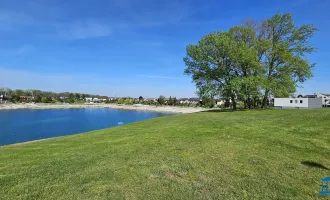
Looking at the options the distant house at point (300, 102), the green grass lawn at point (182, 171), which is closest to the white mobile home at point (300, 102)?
the distant house at point (300, 102)

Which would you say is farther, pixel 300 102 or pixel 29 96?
pixel 29 96

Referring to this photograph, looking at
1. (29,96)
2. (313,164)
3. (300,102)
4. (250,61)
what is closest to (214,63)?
(250,61)

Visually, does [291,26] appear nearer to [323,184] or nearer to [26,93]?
[323,184]

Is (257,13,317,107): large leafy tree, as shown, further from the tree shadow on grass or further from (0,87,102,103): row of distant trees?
(0,87,102,103): row of distant trees

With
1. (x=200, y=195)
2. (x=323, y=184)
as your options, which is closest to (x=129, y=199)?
(x=200, y=195)

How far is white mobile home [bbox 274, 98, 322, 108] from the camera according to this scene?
38.7m

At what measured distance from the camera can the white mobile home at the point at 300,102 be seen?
127ft

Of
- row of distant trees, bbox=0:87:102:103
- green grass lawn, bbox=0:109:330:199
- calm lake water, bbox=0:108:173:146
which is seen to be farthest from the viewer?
row of distant trees, bbox=0:87:102:103

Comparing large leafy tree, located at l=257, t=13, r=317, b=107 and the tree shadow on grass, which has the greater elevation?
large leafy tree, located at l=257, t=13, r=317, b=107

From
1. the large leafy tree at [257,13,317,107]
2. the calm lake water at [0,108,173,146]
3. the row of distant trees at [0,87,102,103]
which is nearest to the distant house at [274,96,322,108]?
the large leafy tree at [257,13,317,107]

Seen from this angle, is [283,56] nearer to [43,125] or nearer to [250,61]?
[250,61]

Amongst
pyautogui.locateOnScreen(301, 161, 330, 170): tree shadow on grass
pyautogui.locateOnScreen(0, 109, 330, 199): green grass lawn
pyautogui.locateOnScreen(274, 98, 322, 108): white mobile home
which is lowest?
pyautogui.locateOnScreen(0, 109, 330, 199): green grass lawn

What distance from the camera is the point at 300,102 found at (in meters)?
40.1

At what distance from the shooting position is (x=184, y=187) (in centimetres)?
420
